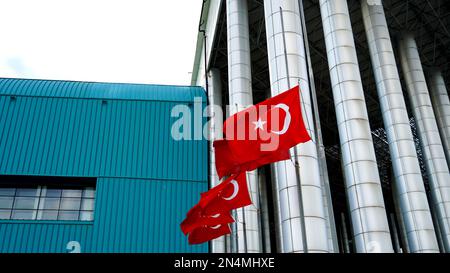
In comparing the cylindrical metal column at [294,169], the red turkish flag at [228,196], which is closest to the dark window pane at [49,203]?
the red turkish flag at [228,196]

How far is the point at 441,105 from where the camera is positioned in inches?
1330

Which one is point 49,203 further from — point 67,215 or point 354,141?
point 354,141

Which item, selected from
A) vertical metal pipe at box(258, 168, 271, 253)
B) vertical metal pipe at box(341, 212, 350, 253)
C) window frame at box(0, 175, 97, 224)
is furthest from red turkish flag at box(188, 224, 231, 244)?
vertical metal pipe at box(341, 212, 350, 253)

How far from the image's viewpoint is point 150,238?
26.7 meters

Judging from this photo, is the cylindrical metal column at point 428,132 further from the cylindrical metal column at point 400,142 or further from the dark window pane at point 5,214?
the dark window pane at point 5,214

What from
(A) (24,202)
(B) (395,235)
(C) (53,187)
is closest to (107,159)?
(C) (53,187)

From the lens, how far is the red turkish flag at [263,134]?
11406 mm

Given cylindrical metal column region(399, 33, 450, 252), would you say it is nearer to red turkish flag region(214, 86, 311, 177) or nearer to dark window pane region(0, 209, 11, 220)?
red turkish flag region(214, 86, 311, 177)

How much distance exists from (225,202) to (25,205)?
17977 millimetres

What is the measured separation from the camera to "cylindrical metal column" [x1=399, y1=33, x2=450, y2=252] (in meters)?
27.2

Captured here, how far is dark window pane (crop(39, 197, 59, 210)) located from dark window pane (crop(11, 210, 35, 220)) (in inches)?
28.5

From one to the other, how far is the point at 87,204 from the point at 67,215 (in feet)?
4.54

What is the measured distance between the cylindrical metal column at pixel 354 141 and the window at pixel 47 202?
55.6 feet

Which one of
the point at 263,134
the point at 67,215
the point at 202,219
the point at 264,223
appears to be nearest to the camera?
the point at 263,134
